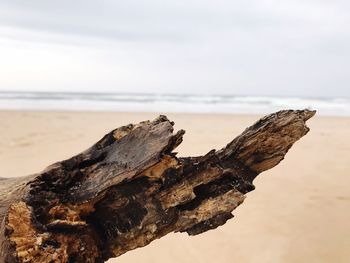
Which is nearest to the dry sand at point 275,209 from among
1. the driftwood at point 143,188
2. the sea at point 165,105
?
the driftwood at point 143,188

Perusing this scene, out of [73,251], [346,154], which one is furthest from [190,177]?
[346,154]

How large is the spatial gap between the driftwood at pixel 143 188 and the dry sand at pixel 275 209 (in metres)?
1.82

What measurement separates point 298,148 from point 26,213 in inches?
295

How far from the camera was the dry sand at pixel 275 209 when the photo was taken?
168 inches

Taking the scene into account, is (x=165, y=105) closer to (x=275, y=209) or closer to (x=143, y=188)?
(x=275, y=209)

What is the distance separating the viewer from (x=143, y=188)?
98.0 inches

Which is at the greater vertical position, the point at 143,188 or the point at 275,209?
the point at 143,188

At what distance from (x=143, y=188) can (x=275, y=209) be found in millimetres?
3252

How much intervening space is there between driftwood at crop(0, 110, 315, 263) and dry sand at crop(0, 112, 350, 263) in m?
1.82

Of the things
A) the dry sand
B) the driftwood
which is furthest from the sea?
the driftwood

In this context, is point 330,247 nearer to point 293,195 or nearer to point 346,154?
point 293,195

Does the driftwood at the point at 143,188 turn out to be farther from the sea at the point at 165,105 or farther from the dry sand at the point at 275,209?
the sea at the point at 165,105

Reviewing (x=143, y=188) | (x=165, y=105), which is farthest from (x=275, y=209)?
(x=165, y=105)

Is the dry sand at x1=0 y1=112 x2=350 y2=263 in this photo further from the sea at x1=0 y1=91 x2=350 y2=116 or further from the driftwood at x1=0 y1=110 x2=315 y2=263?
the sea at x1=0 y1=91 x2=350 y2=116
